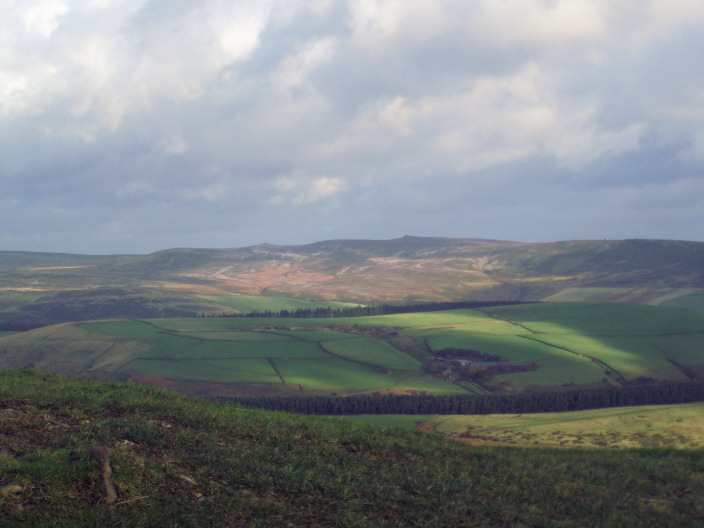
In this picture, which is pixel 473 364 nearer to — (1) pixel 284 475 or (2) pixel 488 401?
(2) pixel 488 401

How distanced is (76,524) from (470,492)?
380 inches

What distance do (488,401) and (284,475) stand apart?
6926 centimetres

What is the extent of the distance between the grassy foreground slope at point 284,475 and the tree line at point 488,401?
53144mm

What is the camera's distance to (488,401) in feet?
258

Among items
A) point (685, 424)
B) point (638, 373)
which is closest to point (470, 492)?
point (685, 424)

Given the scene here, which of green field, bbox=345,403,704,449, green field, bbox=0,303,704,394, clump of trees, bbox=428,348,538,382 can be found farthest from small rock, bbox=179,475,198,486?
clump of trees, bbox=428,348,538,382

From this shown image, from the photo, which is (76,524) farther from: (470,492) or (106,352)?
(106,352)

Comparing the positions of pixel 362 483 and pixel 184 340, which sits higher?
pixel 362 483

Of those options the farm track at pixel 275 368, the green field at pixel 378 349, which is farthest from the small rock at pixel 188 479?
the farm track at pixel 275 368

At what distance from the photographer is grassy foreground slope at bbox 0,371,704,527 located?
11.6 m

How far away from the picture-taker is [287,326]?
138m

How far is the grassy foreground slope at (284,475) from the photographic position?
1162cm

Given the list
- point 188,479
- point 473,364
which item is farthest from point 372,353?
point 188,479

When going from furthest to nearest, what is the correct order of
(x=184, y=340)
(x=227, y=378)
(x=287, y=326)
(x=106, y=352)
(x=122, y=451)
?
(x=287, y=326) < (x=184, y=340) < (x=106, y=352) < (x=227, y=378) < (x=122, y=451)
